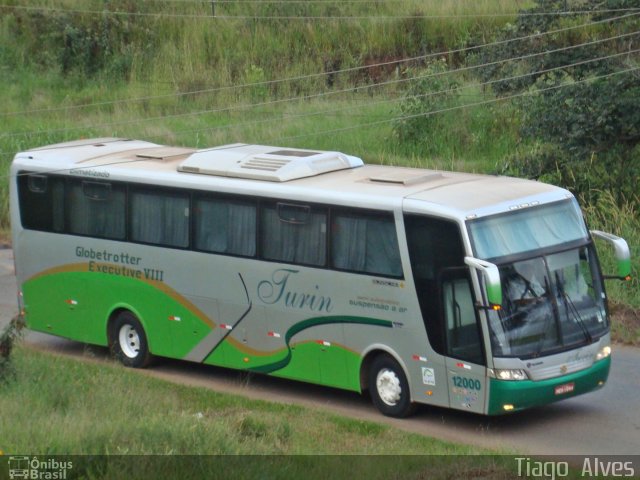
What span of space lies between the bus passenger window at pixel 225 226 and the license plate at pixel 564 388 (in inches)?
167

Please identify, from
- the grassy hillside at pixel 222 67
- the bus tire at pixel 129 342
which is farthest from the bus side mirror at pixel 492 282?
the grassy hillside at pixel 222 67

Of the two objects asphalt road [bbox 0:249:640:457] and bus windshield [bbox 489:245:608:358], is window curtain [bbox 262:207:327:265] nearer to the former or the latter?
asphalt road [bbox 0:249:640:457]

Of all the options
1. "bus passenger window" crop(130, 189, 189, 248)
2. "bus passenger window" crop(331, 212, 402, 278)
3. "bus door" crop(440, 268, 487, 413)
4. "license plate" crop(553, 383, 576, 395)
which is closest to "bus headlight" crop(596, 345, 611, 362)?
"license plate" crop(553, 383, 576, 395)

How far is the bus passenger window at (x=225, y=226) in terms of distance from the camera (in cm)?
1530

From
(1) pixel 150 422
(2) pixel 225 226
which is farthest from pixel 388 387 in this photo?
(1) pixel 150 422

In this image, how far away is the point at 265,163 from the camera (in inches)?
612

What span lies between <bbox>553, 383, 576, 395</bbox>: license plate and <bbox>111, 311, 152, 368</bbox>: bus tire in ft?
20.1

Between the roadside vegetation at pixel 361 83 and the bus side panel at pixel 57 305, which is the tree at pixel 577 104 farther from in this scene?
the bus side panel at pixel 57 305

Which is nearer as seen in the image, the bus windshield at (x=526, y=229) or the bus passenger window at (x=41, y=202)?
the bus windshield at (x=526, y=229)

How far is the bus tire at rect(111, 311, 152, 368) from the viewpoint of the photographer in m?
16.9

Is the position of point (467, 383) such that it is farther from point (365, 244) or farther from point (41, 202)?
point (41, 202)

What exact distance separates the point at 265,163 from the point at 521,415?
4.48 meters

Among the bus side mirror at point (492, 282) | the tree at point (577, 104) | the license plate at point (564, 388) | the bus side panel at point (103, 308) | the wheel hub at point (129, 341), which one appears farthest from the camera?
the tree at point (577, 104)

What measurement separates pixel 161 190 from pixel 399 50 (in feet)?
75.4
